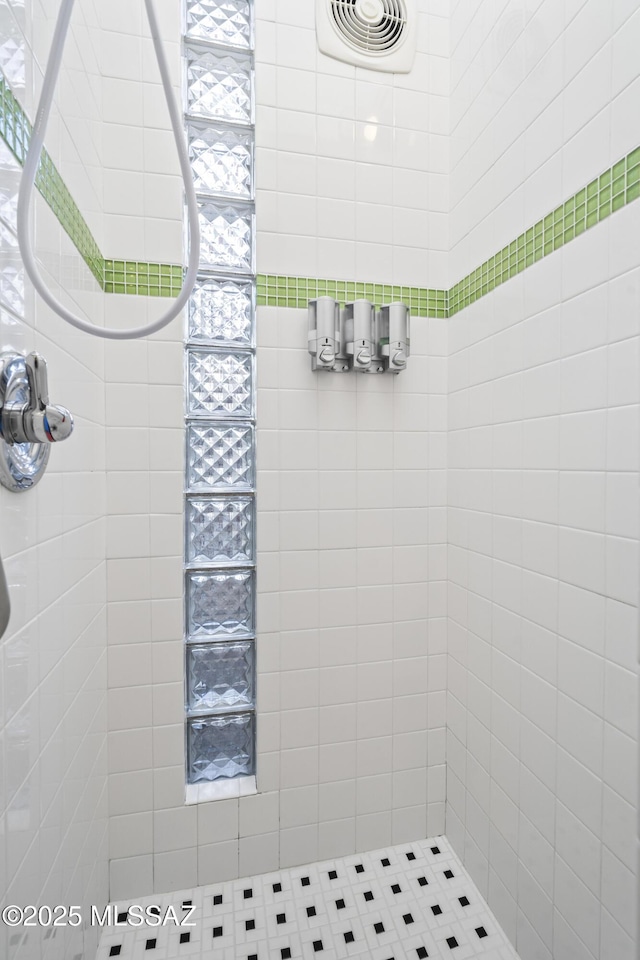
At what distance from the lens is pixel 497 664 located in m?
1.47

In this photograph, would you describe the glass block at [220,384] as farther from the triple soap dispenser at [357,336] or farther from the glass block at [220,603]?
the glass block at [220,603]

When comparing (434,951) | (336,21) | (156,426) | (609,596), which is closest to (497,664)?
(609,596)

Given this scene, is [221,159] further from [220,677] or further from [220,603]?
[220,677]

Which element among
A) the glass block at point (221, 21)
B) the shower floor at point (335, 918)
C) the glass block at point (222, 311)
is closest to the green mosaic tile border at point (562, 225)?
the glass block at point (222, 311)

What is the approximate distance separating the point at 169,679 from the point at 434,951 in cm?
102

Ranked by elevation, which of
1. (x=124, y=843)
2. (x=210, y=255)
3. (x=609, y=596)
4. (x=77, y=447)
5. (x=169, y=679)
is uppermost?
(x=210, y=255)

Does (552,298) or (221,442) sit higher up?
(552,298)

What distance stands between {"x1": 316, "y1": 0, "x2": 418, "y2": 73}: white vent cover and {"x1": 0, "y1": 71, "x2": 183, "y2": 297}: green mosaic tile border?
0.88m

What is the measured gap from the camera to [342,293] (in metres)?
1.67

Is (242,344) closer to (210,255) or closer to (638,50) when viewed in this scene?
(210,255)

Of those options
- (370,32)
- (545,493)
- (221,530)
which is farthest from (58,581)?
(370,32)

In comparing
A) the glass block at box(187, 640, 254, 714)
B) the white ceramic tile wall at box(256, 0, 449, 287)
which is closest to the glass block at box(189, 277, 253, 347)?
the white ceramic tile wall at box(256, 0, 449, 287)

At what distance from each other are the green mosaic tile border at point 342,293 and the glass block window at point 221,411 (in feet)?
0.21

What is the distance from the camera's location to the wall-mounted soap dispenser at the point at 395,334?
1608 millimetres
